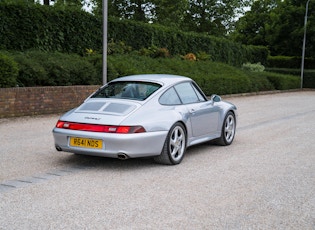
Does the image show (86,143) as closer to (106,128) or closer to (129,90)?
(106,128)

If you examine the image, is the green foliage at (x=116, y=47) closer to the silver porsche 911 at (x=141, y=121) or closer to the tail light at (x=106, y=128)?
the silver porsche 911 at (x=141, y=121)

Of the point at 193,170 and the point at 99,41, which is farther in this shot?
the point at 99,41

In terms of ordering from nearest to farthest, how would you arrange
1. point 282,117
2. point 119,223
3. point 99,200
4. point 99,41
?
point 119,223 → point 99,200 → point 282,117 → point 99,41

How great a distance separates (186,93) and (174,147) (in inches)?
48.1

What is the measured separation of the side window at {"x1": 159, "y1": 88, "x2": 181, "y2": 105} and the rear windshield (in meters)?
0.17

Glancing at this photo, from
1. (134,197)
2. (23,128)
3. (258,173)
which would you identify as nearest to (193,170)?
(258,173)

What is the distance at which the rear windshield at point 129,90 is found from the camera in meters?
7.72

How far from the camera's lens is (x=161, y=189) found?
6031 millimetres

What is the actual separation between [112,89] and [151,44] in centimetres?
1972

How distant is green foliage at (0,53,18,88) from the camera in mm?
13094

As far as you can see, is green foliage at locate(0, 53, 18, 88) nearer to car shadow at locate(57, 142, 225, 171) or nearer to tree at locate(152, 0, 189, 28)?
car shadow at locate(57, 142, 225, 171)

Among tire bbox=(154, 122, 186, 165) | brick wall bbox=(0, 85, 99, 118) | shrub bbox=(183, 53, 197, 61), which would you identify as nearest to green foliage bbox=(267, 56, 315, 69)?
shrub bbox=(183, 53, 197, 61)

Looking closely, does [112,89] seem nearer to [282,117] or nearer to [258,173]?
[258,173]

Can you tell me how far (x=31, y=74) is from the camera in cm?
Result: 1407
